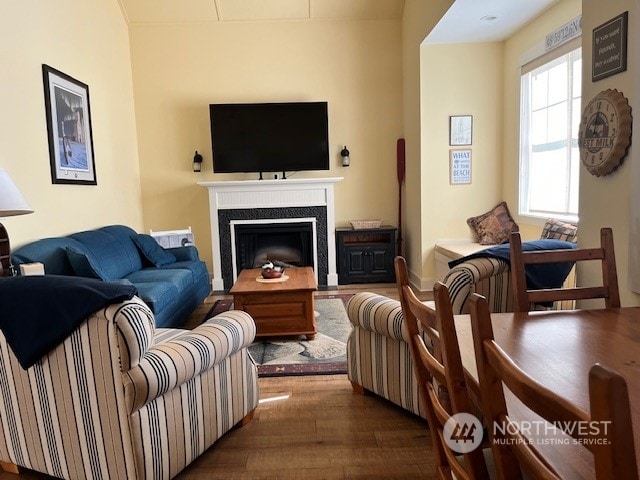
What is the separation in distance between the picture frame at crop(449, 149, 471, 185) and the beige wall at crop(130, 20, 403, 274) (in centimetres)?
93

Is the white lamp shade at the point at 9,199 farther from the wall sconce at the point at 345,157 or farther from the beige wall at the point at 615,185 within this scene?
the wall sconce at the point at 345,157

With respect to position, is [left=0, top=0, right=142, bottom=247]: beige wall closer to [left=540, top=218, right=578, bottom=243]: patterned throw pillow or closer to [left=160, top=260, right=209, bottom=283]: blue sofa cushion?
[left=160, top=260, right=209, bottom=283]: blue sofa cushion

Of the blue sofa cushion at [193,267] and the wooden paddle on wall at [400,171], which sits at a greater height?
the wooden paddle on wall at [400,171]

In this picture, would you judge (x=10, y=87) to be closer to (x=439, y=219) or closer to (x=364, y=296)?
(x=364, y=296)

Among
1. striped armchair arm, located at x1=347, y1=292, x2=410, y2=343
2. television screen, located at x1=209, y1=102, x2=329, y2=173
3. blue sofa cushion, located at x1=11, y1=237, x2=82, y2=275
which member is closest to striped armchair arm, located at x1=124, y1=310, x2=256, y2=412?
striped armchair arm, located at x1=347, y1=292, x2=410, y2=343

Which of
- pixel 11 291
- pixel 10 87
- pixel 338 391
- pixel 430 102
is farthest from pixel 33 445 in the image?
pixel 430 102

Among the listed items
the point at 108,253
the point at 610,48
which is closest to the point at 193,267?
the point at 108,253

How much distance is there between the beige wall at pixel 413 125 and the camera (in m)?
4.78

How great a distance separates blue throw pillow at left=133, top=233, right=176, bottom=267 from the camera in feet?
14.1

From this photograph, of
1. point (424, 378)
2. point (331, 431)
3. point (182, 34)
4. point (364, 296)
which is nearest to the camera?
point (424, 378)

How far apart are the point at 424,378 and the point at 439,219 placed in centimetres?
402

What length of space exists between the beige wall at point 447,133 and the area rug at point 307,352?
174 cm

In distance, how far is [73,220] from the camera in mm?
3943

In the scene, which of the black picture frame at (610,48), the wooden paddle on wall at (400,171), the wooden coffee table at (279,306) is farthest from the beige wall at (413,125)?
the black picture frame at (610,48)
